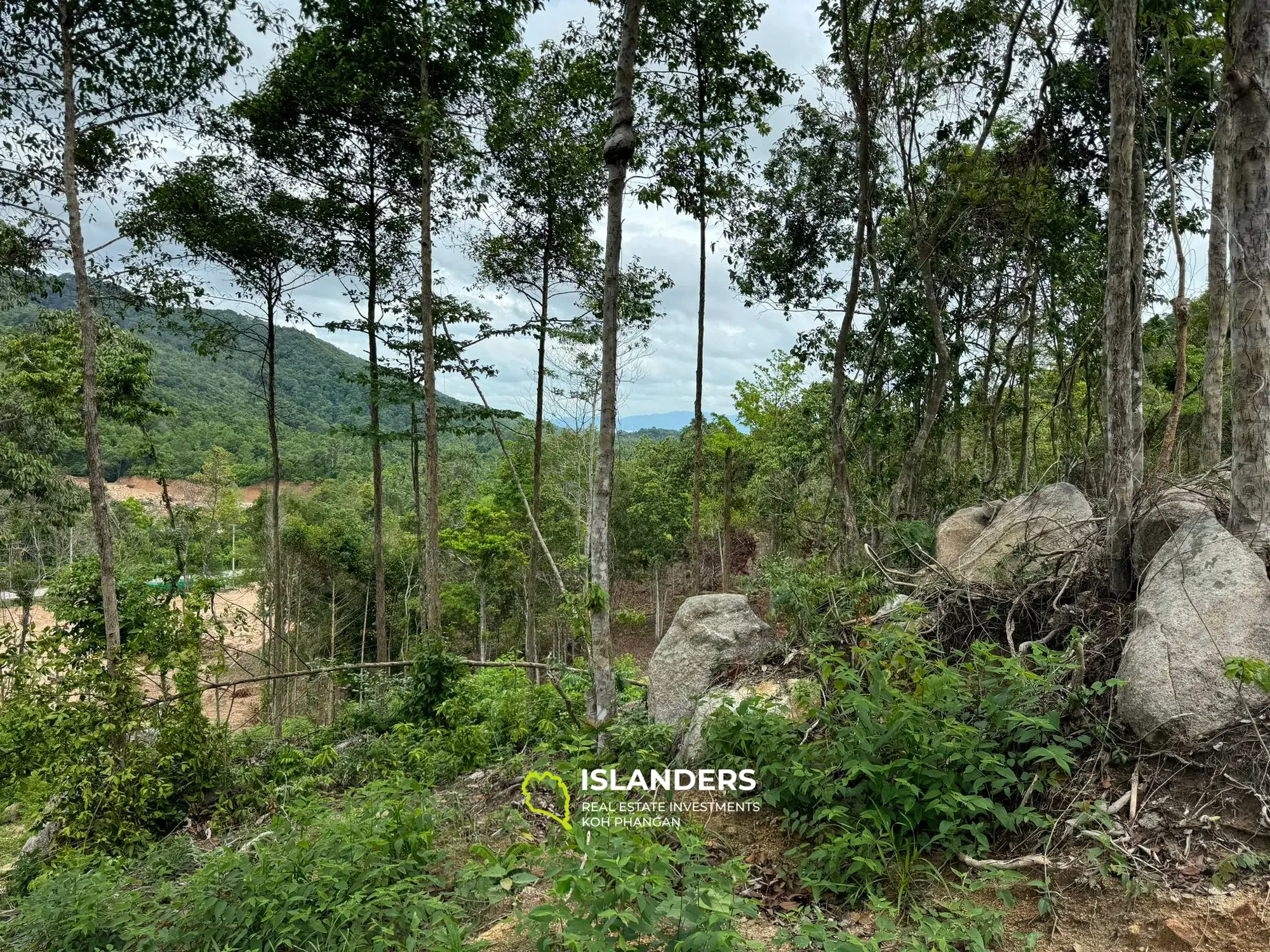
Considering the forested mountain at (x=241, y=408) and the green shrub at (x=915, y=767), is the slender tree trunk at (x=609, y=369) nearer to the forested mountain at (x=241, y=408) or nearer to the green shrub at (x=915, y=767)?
the green shrub at (x=915, y=767)

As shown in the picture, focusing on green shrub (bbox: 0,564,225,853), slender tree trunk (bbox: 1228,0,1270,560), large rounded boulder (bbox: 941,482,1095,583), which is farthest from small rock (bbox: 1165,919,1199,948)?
green shrub (bbox: 0,564,225,853)

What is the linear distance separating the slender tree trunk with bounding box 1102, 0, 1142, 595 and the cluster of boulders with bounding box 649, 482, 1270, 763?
0.20 metres

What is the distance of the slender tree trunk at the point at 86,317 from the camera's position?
22.7 ft

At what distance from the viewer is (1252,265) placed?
3561 millimetres

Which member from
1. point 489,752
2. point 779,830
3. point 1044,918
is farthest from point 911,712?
point 489,752

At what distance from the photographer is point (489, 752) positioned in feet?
19.2

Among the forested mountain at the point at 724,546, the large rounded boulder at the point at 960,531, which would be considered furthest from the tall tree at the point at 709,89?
the large rounded boulder at the point at 960,531

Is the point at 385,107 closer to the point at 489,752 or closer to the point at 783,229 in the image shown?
the point at 783,229

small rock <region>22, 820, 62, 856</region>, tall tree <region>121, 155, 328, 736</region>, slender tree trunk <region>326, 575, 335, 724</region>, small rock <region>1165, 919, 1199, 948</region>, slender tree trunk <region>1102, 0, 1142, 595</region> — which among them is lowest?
slender tree trunk <region>326, 575, 335, 724</region>

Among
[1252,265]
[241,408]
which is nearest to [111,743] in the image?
[1252,265]

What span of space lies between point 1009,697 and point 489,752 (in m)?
4.37

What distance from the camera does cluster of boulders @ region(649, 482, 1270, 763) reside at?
2.98m

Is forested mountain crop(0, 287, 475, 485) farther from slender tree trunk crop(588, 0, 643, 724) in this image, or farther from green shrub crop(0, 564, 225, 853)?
slender tree trunk crop(588, 0, 643, 724)

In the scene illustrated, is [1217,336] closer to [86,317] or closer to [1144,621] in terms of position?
[1144,621]
